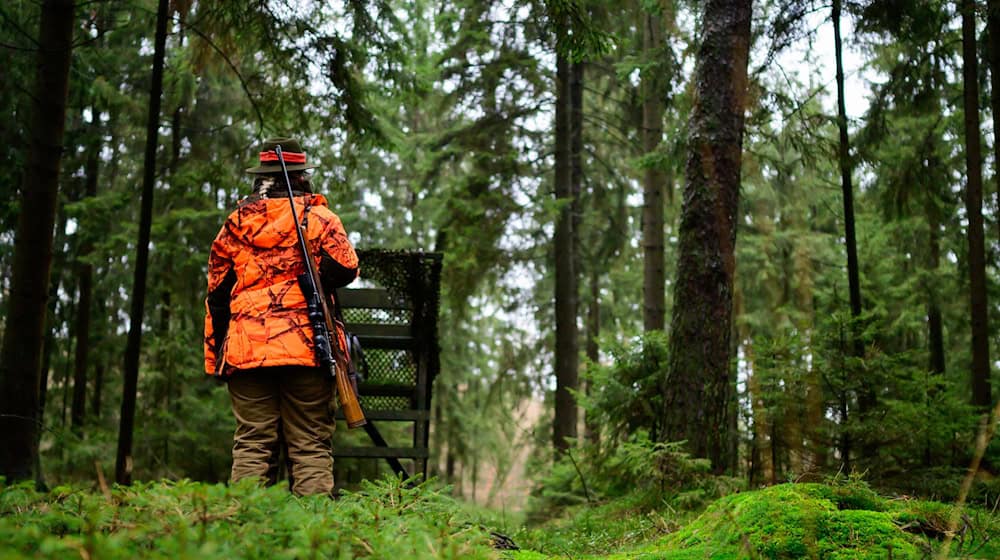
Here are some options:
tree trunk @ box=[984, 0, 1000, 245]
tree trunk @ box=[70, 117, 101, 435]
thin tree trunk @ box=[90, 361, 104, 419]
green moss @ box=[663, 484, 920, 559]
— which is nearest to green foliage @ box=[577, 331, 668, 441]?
tree trunk @ box=[984, 0, 1000, 245]

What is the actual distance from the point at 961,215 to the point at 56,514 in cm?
1524

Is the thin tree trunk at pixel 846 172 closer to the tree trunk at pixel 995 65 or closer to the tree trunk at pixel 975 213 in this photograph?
the tree trunk at pixel 975 213

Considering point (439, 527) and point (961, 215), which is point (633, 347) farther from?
point (961, 215)

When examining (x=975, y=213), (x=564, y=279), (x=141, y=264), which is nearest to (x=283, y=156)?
(x=141, y=264)

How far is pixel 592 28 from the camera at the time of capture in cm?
641

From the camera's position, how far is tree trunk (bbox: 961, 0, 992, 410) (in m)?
8.48

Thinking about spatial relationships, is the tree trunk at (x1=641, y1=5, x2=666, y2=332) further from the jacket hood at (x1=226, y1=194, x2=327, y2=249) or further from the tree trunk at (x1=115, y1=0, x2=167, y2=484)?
the jacket hood at (x1=226, y1=194, x2=327, y2=249)

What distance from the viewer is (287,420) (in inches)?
160

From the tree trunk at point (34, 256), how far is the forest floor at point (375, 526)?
4.52 m

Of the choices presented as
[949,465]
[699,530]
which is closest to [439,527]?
[699,530]

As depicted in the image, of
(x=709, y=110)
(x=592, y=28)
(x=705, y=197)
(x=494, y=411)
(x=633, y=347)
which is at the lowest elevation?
(x=494, y=411)

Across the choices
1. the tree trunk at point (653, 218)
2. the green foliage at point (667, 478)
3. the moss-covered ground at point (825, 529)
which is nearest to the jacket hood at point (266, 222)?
the moss-covered ground at point (825, 529)

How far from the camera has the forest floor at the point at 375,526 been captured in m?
1.57

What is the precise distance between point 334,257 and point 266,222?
1.36 ft
